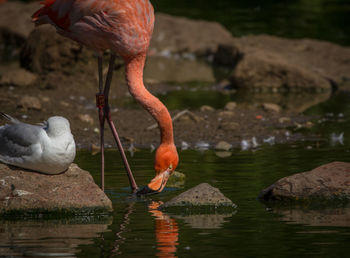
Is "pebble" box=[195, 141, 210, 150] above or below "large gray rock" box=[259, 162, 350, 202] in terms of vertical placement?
above

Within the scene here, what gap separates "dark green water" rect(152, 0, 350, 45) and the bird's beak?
52.3ft

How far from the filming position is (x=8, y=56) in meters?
24.4

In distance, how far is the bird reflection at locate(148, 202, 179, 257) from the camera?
18.3ft

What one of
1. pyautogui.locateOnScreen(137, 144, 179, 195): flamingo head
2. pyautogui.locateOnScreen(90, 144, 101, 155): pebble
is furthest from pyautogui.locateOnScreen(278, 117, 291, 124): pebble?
pyautogui.locateOnScreen(137, 144, 179, 195): flamingo head

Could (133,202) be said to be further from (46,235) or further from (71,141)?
(46,235)

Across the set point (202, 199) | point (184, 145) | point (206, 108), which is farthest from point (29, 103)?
point (202, 199)

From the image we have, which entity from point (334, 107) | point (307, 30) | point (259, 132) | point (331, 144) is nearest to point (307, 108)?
point (334, 107)

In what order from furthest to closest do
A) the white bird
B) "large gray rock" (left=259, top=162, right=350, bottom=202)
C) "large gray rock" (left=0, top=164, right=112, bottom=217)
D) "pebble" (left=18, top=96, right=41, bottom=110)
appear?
"pebble" (left=18, top=96, right=41, bottom=110) → "large gray rock" (left=259, top=162, right=350, bottom=202) → the white bird → "large gray rock" (left=0, top=164, right=112, bottom=217)

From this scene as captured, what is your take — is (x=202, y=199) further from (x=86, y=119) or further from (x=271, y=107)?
(x=271, y=107)

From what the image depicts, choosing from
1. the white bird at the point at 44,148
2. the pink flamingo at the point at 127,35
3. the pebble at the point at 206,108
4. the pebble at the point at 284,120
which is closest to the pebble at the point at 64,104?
the pebble at the point at 206,108

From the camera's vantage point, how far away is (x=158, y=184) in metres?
7.68

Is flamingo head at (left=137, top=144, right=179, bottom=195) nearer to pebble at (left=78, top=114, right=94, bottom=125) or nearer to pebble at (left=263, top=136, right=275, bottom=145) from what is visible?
pebble at (left=263, top=136, right=275, bottom=145)

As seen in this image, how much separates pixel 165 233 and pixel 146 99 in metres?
2.11

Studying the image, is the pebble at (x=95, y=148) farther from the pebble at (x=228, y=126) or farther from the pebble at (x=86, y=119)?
the pebble at (x=228, y=126)
